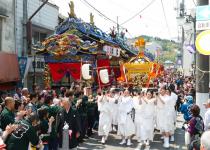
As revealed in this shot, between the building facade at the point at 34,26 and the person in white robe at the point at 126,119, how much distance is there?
619 cm

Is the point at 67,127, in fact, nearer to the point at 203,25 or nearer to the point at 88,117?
the point at 203,25

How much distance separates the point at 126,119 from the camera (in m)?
10.7

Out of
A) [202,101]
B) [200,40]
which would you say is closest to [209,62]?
[202,101]

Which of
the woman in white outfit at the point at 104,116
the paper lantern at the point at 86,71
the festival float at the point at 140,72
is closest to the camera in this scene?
the woman in white outfit at the point at 104,116

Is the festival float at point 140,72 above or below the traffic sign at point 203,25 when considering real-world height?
below

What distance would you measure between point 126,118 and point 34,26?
9206 mm

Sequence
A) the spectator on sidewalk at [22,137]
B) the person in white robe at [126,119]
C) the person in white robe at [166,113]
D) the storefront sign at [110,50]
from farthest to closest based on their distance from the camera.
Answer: the storefront sign at [110,50]
the person in white robe at [126,119]
the person in white robe at [166,113]
the spectator on sidewalk at [22,137]

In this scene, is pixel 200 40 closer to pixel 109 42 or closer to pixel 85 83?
pixel 85 83

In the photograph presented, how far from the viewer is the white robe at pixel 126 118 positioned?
34.9 feet

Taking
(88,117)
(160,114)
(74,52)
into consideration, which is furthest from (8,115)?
(74,52)

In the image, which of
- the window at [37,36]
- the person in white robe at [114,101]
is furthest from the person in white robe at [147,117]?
the window at [37,36]

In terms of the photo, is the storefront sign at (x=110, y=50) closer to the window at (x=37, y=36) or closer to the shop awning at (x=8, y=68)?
the shop awning at (x=8, y=68)

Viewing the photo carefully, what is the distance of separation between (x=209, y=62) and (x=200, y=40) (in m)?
1.56

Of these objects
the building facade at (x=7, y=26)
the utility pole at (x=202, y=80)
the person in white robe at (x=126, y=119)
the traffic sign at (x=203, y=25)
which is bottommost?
the person in white robe at (x=126, y=119)
